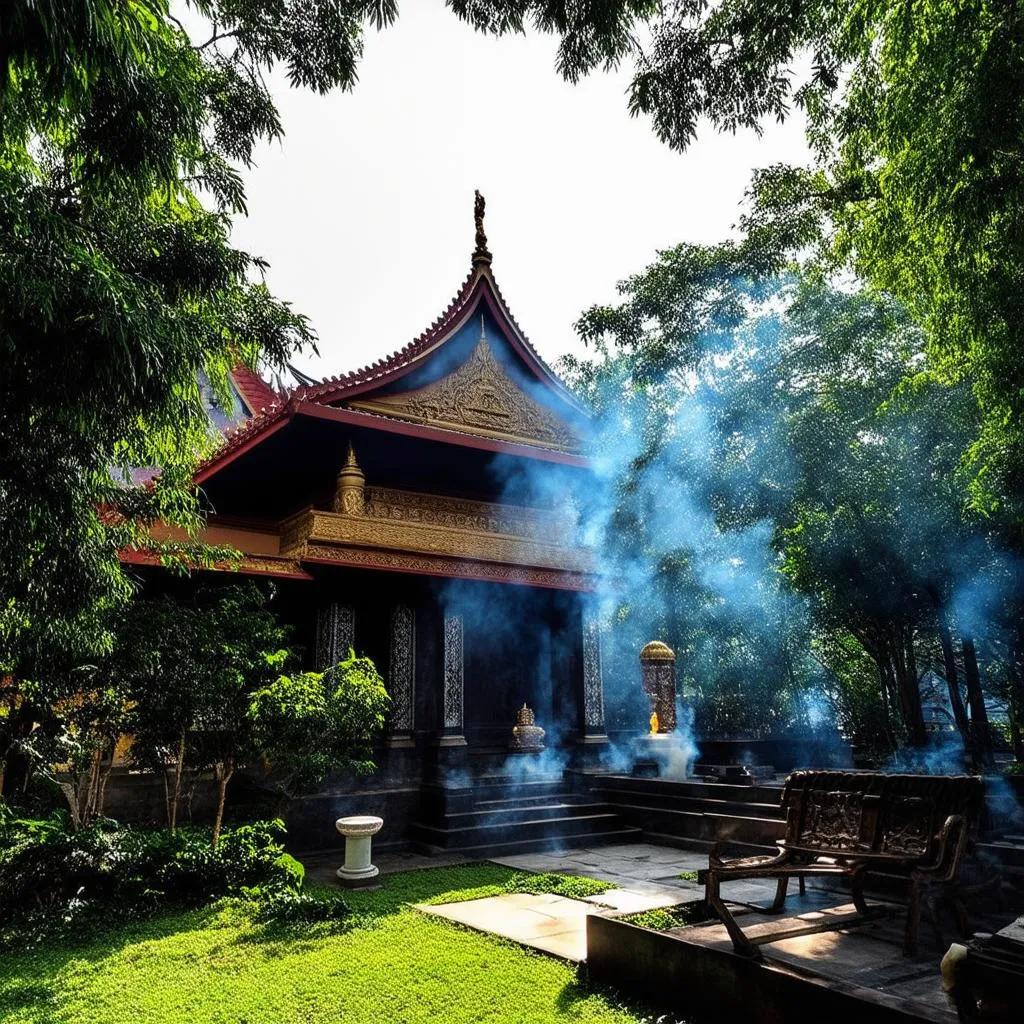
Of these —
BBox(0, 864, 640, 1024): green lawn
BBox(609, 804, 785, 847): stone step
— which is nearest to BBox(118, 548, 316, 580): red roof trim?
BBox(0, 864, 640, 1024): green lawn

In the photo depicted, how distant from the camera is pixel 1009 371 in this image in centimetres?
608

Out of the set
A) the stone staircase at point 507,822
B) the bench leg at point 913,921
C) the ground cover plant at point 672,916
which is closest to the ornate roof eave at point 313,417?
the stone staircase at point 507,822

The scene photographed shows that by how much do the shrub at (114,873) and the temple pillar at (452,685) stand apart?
12.7 feet

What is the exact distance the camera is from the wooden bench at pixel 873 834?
4.14 meters

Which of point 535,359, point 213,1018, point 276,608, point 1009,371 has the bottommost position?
point 213,1018

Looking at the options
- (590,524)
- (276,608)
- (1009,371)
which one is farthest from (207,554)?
(590,524)

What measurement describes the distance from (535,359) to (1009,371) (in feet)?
23.7

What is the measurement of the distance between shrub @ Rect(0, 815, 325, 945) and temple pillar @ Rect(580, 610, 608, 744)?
6.26 metres

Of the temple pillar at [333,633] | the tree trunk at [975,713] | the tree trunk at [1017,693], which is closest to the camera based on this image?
the temple pillar at [333,633]

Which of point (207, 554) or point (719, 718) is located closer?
point (207, 554)

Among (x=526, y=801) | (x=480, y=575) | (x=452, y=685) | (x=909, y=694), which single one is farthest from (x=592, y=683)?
(x=909, y=694)

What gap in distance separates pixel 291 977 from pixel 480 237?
35.8ft

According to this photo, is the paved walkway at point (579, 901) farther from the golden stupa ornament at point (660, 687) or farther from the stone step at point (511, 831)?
the golden stupa ornament at point (660, 687)

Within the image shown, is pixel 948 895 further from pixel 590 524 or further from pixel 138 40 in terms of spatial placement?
pixel 590 524
